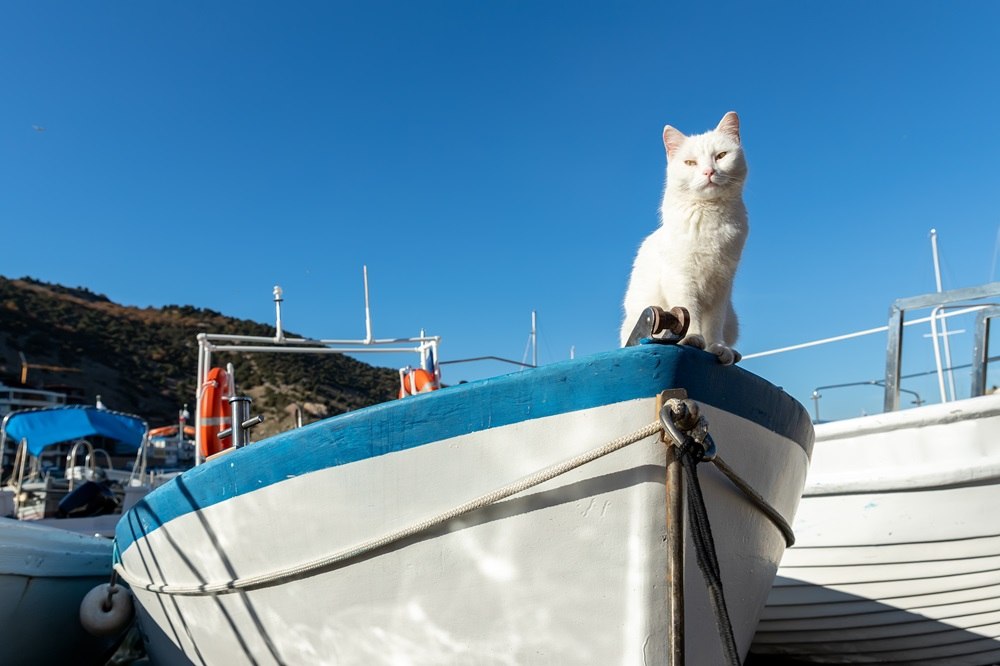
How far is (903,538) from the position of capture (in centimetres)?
447

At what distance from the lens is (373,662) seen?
8.57 feet

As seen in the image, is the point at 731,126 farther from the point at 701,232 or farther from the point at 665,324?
the point at 665,324

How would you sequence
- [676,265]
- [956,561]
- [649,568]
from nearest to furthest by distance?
[649,568]
[676,265]
[956,561]

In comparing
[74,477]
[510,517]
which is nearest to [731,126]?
[510,517]

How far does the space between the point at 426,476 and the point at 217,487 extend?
105 centimetres

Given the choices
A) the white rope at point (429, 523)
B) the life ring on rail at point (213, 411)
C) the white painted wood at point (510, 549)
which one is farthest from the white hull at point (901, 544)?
the life ring on rail at point (213, 411)

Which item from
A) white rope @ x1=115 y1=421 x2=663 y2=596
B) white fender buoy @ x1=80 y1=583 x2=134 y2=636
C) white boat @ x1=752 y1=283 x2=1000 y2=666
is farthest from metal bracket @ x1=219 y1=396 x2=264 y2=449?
white boat @ x1=752 y1=283 x2=1000 y2=666

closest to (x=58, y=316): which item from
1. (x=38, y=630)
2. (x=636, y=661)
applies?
(x=38, y=630)

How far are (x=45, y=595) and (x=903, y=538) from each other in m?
5.55

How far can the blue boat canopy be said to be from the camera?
15227 mm

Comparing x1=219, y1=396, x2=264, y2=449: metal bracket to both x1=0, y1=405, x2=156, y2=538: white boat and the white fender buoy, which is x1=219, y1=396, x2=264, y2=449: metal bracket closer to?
the white fender buoy

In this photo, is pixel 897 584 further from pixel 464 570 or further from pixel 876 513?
pixel 464 570

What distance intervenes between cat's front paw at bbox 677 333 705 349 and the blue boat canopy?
16.2 metres

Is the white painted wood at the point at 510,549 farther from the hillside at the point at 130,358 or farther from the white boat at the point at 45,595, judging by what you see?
the hillside at the point at 130,358
